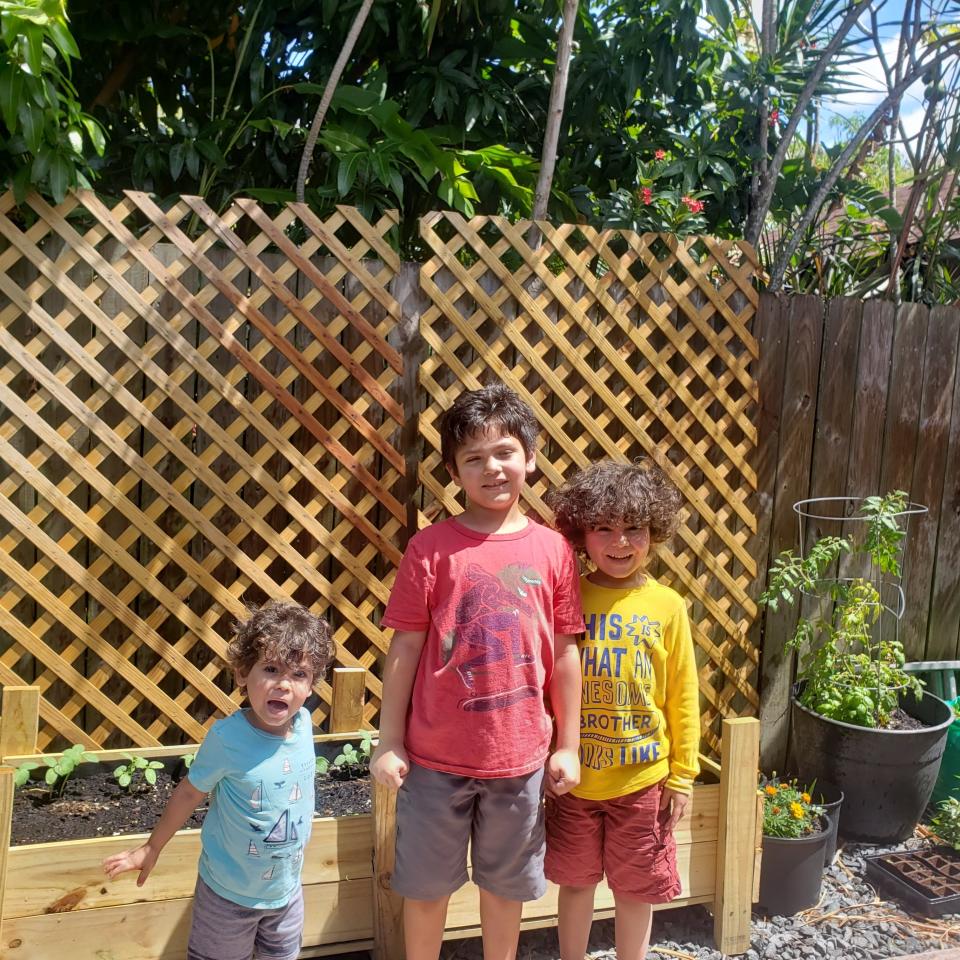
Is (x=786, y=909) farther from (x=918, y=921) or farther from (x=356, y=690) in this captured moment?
(x=356, y=690)

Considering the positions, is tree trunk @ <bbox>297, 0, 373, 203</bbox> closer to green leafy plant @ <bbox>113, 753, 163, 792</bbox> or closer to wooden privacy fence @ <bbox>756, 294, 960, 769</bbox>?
wooden privacy fence @ <bbox>756, 294, 960, 769</bbox>

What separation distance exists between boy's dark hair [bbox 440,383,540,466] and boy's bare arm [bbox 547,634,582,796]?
0.43 meters

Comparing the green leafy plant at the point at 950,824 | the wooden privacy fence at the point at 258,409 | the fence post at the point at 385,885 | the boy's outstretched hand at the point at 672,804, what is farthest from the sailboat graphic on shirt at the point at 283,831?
the green leafy plant at the point at 950,824

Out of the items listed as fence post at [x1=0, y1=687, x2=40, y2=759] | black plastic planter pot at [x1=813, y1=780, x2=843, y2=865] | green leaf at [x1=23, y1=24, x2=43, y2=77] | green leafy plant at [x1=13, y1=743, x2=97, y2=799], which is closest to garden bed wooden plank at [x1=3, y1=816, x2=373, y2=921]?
green leafy plant at [x1=13, y1=743, x2=97, y2=799]

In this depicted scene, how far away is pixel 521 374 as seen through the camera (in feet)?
9.50

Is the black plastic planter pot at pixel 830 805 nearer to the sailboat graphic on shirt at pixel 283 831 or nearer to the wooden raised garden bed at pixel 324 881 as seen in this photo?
the wooden raised garden bed at pixel 324 881

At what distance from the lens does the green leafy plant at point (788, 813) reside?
2.69 meters

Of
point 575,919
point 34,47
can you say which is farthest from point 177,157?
point 575,919

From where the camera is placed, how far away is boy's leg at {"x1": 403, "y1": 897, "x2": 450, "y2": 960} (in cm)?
191

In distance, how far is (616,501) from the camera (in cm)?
196

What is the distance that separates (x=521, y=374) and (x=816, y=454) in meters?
1.23

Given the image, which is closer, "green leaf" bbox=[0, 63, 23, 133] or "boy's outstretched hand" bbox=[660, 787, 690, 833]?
"boy's outstretched hand" bbox=[660, 787, 690, 833]

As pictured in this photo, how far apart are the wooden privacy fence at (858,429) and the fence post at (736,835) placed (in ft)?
3.18

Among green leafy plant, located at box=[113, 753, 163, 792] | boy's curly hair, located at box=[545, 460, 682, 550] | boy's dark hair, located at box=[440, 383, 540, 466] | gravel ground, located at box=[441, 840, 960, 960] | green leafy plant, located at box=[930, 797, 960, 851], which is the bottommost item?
gravel ground, located at box=[441, 840, 960, 960]
